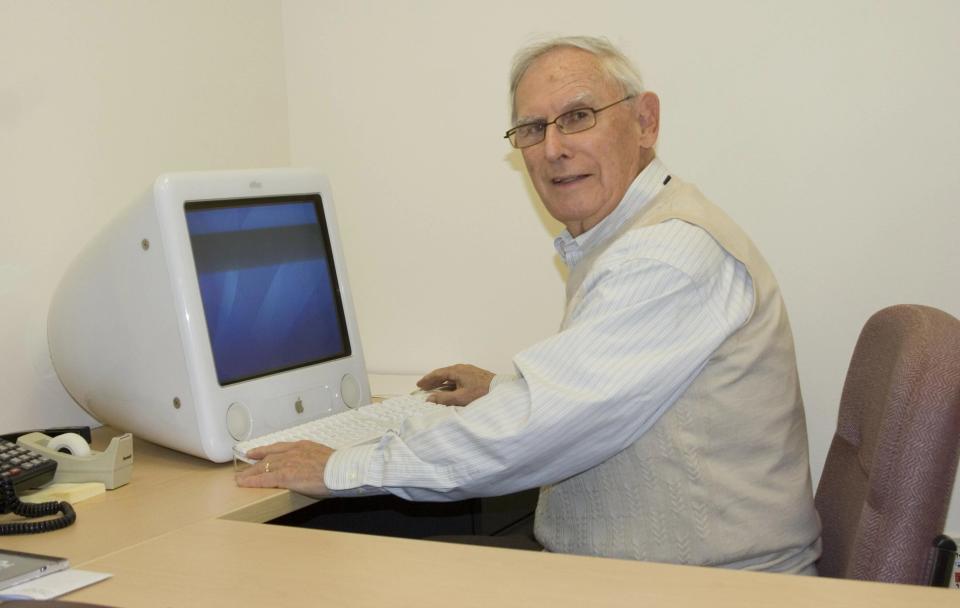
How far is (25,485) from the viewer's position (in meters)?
1.41

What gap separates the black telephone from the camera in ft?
4.23

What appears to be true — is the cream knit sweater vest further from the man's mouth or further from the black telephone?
the black telephone

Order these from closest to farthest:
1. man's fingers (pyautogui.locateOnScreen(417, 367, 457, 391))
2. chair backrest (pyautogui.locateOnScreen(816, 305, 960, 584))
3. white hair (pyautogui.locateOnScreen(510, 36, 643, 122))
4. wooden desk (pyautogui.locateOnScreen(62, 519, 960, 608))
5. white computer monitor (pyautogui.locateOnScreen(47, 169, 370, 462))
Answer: wooden desk (pyautogui.locateOnScreen(62, 519, 960, 608)) < chair backrest (pyautogui.locateOnScreen(816, 305, 960, 584)) < white computer monitor (pyautogui.locateOnScreen(47, 169, 370, 462)) < white hair (pyautogui.locateOnScreen(510, 36, 643, 122)) < man's fingers (pyautogui.locateOnScreen(417, 367, 457, 391))

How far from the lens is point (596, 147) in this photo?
5.50 feet

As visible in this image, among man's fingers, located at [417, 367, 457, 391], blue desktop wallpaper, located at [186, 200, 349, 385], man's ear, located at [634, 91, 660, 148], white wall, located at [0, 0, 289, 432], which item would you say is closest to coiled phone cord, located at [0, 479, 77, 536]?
blue desktop wallpaper, located at [186, 200, 349, 385]

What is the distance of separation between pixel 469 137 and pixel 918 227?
3.39ft

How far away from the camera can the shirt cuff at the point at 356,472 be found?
1.40m

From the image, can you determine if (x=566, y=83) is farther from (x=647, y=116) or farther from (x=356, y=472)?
(x=356, y=472)

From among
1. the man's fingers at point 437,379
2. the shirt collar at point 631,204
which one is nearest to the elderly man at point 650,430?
the shirt collar at point 631,204

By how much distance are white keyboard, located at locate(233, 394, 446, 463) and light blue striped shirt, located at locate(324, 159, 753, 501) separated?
169 millimetres

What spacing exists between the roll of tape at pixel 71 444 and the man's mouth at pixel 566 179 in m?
0.90

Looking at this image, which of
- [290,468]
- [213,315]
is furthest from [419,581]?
[213,315]

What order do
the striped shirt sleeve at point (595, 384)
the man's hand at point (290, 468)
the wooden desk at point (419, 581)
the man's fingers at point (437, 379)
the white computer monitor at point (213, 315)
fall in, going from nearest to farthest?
the wooden desk at point (419, 581)
the striped shirt sleeve at point (595, 384)
the man's hand at point (290, 468)
the white computer monitor at point (213, 315)
the man's fingers at point (437, 379)

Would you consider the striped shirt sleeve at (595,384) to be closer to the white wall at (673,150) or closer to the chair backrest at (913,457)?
the chair backrest at (913,457)
